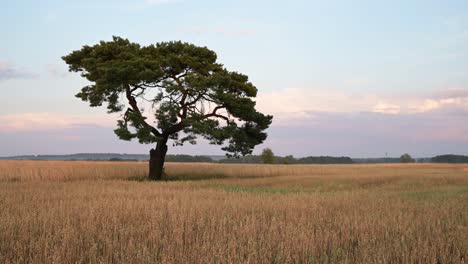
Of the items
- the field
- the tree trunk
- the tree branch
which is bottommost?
the field

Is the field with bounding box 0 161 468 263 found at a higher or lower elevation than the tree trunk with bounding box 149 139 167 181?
lower

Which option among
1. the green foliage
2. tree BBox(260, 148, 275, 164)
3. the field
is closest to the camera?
the field

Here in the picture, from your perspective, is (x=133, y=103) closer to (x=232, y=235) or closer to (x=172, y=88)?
(x=172, y=88)

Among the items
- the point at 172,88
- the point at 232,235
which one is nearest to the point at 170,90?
the point at 172,88

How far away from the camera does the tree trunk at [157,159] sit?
31389 millimetres

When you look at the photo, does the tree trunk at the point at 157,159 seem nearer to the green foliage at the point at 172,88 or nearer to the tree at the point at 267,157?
the green foliage at the point at 172,88

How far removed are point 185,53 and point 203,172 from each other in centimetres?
1204

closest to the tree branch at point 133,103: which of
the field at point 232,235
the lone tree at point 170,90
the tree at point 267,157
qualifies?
the lone tree at point 170,90

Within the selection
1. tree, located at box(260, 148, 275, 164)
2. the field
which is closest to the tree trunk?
the field

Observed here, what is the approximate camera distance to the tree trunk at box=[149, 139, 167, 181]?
31389mm

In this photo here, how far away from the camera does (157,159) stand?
3150cm

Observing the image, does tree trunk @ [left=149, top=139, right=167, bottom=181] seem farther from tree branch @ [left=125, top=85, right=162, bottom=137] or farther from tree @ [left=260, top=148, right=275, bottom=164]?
tree @ [left=260, top=148, right=275, bottom=164]

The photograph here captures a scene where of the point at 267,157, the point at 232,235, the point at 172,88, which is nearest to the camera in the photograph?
the point at 232,235

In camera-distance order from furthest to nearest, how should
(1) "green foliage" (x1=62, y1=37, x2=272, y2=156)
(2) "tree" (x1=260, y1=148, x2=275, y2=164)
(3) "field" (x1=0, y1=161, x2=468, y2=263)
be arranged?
(2) "tree" (x1=260, y1=148, x2=275, y2=164), (1) "green foliage" (x1=62, y1=37, x2=272, y2=156), (3) "field" (x1=0, y1=161, x2=468, y2=263)
